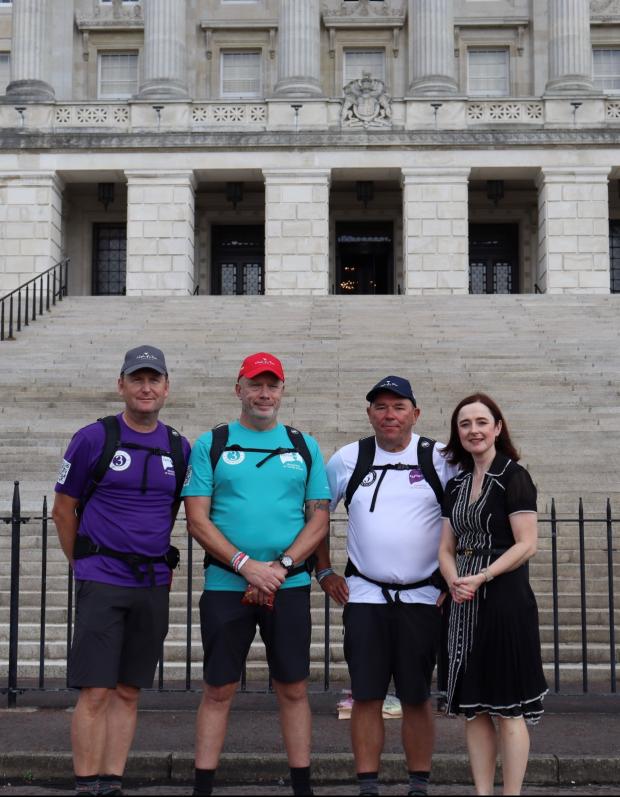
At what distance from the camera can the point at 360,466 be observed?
5891 millimetres

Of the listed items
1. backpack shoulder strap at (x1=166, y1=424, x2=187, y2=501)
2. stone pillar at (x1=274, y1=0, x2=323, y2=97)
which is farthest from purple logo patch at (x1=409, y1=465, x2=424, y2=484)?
stone pillar at (x1=274, y1=0, x2=323, y2=97)

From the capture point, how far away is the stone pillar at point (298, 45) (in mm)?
33531

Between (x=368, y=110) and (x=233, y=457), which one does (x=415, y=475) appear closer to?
(x=233, y=457)

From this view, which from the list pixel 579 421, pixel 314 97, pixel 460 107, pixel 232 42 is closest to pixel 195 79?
pixel 232 42

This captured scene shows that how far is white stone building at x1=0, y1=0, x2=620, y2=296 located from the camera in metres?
31.8

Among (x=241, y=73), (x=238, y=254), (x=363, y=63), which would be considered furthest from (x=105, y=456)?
(x=363, y=63)

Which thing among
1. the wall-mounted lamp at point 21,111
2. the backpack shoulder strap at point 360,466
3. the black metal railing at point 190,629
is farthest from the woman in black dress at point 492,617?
the wall-mounted lamp at point 21,111

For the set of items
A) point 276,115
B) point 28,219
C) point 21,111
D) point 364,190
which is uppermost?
point 21,111

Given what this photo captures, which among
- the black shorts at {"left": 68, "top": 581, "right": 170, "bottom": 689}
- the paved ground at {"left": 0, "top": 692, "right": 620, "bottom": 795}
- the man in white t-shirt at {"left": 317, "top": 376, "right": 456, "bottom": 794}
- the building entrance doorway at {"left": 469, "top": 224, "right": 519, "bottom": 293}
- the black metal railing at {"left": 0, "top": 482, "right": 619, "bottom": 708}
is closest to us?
the black shorts at {"left": 68, "top": 581, "right": 170, "bottom": 689}

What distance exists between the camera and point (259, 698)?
7914mm

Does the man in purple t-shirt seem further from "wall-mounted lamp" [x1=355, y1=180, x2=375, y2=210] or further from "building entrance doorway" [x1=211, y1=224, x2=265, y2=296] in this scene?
"building entrance doorway" [x1=211, y1=224, x2=265, y2=296]

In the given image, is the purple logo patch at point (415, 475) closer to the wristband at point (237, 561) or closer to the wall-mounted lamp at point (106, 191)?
the wristband at point (237, 561)

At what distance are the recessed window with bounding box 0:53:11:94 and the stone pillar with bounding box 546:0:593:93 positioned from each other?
61.2 feet

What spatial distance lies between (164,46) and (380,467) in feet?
102
